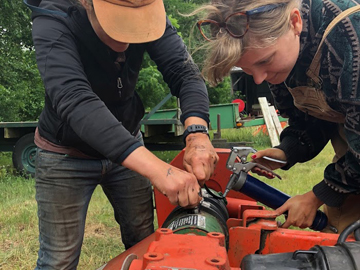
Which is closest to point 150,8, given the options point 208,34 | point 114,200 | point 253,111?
point 208,34

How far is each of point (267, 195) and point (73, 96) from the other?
41.0 inches

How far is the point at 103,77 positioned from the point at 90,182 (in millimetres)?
526

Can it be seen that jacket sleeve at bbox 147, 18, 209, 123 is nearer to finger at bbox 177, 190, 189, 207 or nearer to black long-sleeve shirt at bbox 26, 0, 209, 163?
black long-sleeve shirt at bbox 26, 0, 209, 163

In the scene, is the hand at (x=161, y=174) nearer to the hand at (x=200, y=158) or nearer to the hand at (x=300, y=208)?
the hand at (x=200, y=158)

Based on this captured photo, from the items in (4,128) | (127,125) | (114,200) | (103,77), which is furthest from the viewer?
(4,128)

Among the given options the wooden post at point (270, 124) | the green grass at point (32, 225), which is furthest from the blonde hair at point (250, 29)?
the wooden post at point (270, 124)

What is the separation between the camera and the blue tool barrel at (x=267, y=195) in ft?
6.42

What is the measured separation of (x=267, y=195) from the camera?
6.58 ft

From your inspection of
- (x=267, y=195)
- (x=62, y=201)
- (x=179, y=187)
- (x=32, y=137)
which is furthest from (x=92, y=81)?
(x=32, y=137)

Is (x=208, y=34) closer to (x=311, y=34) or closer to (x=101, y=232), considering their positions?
(x=311, y=34)

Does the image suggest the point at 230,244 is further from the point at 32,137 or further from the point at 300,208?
the point at 32,137

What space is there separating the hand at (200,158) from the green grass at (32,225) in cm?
179

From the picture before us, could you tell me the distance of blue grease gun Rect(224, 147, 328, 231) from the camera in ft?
6.31

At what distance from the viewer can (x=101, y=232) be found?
3.94 metres
